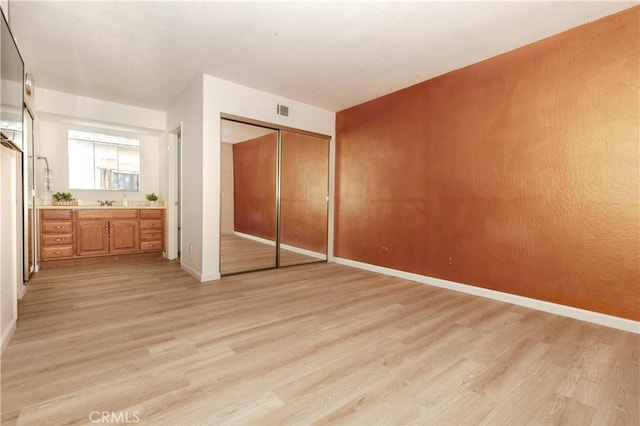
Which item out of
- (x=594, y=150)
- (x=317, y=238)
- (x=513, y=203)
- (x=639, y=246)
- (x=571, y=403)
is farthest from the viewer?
(x=317, y=238)

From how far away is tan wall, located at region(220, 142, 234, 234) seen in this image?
4402 millimetres

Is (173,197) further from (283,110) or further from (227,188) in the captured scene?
(283,110)

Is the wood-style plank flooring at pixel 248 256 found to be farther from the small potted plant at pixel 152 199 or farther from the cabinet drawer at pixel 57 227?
the cabinet drawer at pixel 57 227

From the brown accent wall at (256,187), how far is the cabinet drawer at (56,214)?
2.47 m

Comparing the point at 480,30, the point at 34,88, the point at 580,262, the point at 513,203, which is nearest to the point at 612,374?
the point at 580,262

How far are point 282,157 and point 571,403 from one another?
416cm

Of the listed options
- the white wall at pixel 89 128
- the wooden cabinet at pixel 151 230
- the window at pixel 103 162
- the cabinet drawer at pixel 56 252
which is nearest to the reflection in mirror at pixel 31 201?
the cabinet drawer at pixel 56 252

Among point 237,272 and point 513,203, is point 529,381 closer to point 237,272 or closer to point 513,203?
point 513,203

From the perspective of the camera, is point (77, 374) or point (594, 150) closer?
point (77, 374)

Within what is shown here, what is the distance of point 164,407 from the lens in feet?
4.77

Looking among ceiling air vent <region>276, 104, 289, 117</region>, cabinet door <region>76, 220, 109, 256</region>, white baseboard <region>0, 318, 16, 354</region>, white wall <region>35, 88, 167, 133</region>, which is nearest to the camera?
white baseboard <region>0, 318, 16, 354</region>

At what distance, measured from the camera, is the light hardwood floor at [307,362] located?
57.6 inches

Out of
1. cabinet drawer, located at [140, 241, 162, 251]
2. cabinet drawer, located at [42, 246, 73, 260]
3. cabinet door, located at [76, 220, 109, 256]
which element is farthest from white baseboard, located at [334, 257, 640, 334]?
cabinet drawer, located at [42, 246, 73, 260]

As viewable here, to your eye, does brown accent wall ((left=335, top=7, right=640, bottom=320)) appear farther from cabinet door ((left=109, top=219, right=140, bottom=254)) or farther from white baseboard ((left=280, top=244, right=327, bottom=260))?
cabinet door ((left=109, top=219, right=140, bottom=254))
